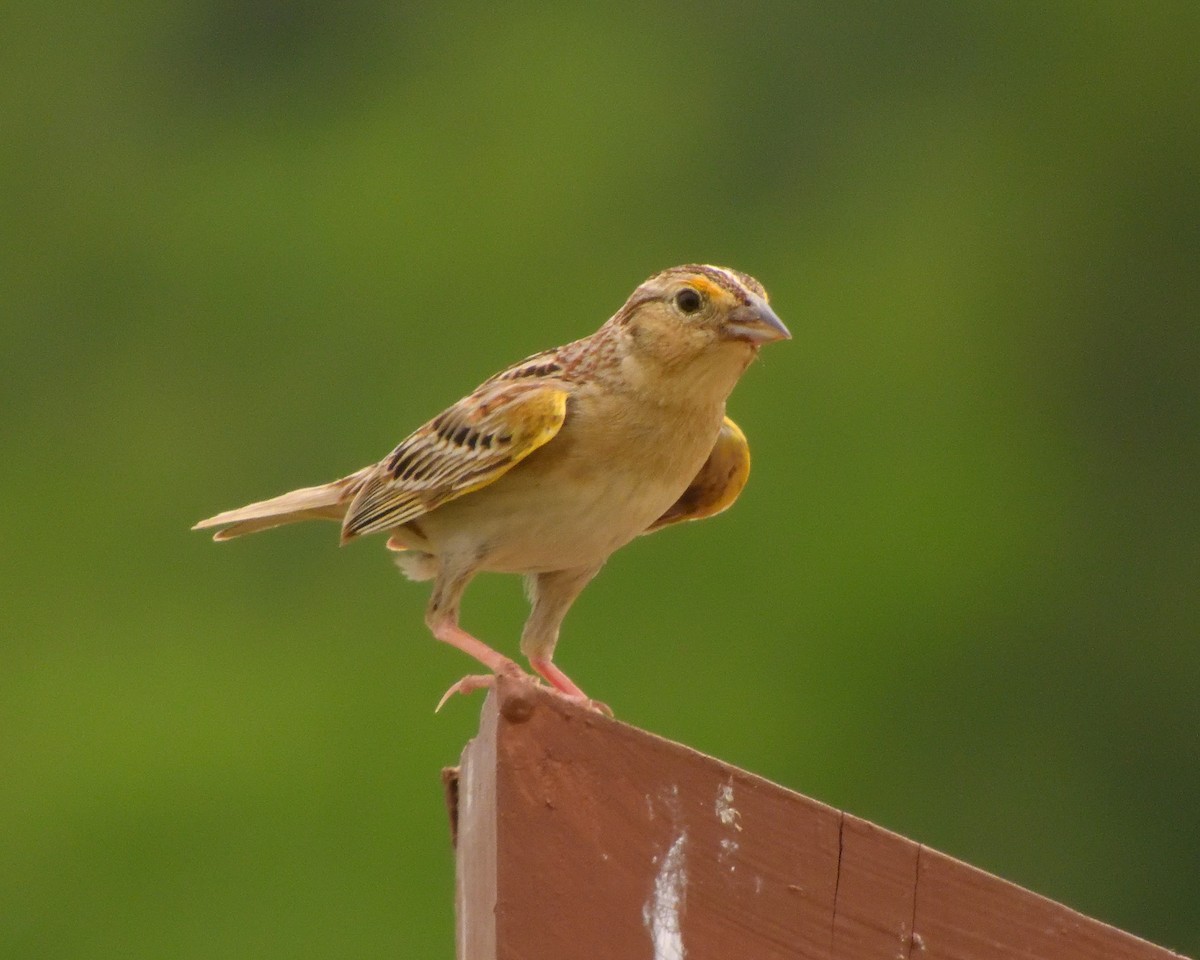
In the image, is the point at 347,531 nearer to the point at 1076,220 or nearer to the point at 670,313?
the point at 670,313

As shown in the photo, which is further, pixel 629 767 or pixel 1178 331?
pixel 1178 331

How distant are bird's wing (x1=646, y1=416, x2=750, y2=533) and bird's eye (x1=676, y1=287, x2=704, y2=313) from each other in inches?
15.7

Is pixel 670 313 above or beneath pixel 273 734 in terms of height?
above

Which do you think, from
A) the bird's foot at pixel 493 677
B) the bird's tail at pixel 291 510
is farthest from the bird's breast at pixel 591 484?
the bird's tail at pixel 291 510

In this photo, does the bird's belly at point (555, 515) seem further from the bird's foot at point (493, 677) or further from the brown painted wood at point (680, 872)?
the brown painted wood at point (680, 872)

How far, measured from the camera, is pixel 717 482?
594 centimetres

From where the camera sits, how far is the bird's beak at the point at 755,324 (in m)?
5.30

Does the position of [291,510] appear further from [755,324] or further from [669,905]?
[669,905]

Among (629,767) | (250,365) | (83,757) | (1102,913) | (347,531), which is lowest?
(1102,913)

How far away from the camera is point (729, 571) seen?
693 inches

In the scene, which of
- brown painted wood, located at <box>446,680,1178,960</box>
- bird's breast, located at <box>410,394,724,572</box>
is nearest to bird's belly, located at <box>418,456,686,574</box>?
bird's breast, located at <box>410,394,724,572</box>

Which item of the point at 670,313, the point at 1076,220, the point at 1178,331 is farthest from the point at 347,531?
the point at 1076,220

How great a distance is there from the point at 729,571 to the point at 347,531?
11780 millimetres

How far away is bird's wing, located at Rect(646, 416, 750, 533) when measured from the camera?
586 cm
